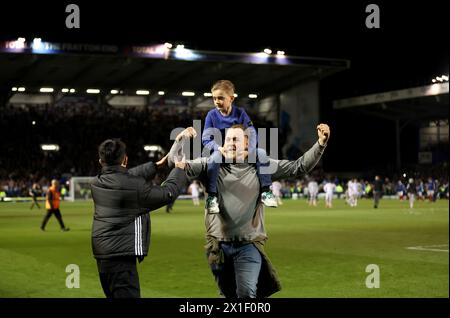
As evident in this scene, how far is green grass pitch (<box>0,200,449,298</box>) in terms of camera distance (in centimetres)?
1237

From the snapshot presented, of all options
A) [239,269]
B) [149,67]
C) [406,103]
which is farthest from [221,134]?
[406,103]

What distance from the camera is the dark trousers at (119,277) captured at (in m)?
5.77

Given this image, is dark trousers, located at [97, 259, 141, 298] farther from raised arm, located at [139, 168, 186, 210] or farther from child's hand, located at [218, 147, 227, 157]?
child's hand, located at [218, 147, 227, 157]

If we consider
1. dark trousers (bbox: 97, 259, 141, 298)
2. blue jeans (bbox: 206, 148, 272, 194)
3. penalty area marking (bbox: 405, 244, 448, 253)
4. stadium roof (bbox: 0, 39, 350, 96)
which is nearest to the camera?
blue jeans (bbox: 206, 148, 272, 194)

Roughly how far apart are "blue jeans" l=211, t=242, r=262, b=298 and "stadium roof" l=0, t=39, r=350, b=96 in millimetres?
38087

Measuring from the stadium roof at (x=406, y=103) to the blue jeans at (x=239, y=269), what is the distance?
51.1 metres

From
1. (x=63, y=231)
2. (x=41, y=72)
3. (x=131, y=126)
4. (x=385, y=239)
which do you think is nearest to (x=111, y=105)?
(x=131, y=126)

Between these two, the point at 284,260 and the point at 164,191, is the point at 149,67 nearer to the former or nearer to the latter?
the point at 284,260

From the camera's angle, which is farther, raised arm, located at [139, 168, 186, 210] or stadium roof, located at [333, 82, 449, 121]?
stadium roof, located at [333, 82, 449, 121]

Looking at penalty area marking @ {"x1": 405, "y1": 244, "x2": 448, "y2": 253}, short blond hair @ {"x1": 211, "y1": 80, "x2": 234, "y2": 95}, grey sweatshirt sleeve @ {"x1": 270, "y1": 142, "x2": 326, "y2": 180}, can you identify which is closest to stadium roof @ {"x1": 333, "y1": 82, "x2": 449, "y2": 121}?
penalty area marking @ {"x1": 405, "y1": 244, "x2": 448, "y2": 253}

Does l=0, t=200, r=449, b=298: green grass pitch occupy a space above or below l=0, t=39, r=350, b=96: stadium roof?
below

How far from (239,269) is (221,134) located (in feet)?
3.55

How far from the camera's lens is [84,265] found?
15.6 m

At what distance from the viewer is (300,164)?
5.32 metres
